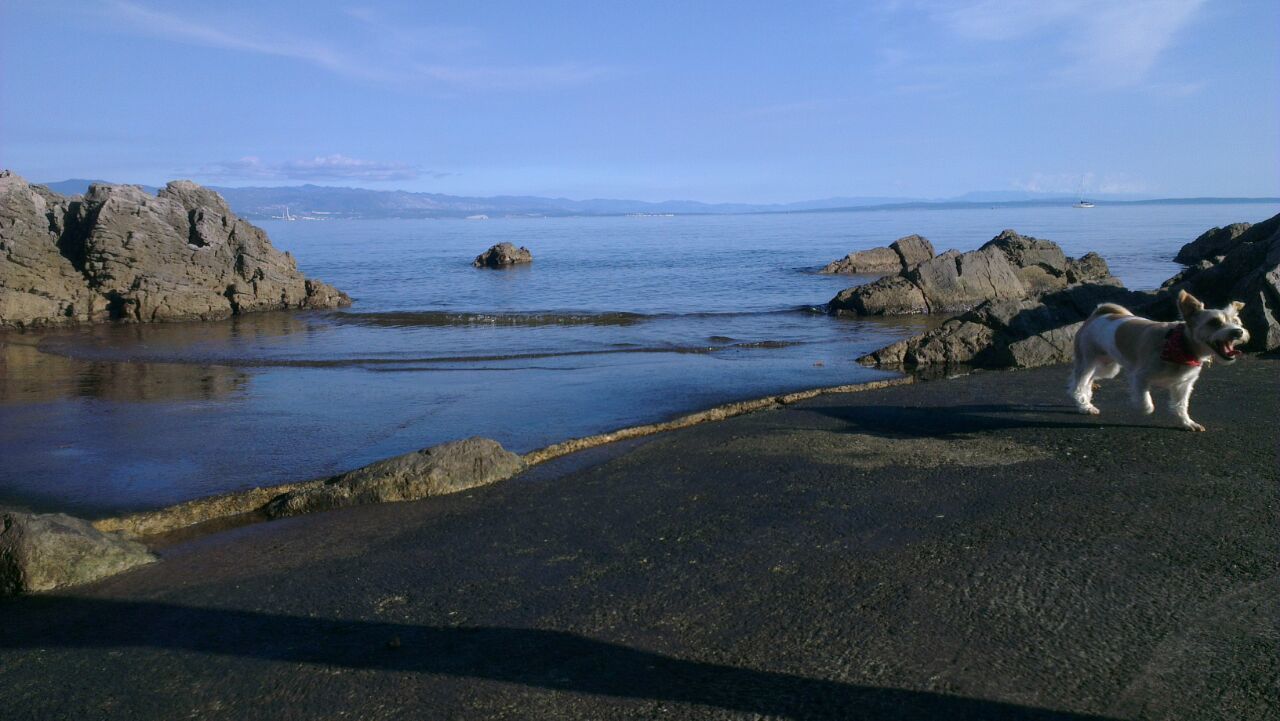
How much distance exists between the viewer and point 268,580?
5.70m

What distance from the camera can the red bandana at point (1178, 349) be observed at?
753cm

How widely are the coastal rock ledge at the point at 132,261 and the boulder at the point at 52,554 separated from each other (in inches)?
850

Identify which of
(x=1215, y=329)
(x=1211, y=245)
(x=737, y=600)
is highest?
(x=1211, y=245)

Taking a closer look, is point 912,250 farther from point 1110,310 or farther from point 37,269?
point 1110,310

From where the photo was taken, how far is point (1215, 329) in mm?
7164

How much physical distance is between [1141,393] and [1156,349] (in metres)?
0.47

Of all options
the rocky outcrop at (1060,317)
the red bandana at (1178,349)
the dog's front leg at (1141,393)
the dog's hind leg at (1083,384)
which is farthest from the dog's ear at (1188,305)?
the rocky outcrop at (1060,317)

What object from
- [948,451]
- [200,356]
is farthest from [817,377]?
[200,356]

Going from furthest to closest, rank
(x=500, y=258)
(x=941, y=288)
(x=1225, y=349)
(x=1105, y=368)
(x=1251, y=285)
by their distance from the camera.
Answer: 1. (x=500, y=258)
2. (x=941, y=288)
3. (x=1251, y=285)
4. (x=1105, y=368)
5. (x=1225, y=349)

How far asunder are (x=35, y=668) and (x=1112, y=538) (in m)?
6.09

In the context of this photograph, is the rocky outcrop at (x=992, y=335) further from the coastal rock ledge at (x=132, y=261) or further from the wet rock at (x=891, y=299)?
the coastal rock ledge at (x=132, y=261)

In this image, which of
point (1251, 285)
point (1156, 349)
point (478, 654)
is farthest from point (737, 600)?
point (1251, 285)

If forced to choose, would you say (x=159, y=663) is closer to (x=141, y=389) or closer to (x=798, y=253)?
(x=141, y=389)

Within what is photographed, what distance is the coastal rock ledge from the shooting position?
25203 mm
